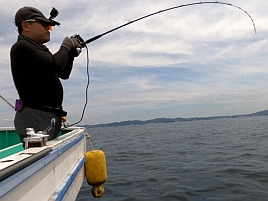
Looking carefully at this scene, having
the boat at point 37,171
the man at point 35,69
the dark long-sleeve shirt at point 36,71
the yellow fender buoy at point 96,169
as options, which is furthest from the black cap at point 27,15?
the yellow fender buoy at point 96,169

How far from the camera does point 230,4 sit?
6695mm

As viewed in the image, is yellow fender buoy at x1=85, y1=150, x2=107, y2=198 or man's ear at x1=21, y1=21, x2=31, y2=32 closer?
man's ear at x1=21, y1=21, x2=31, y2=32

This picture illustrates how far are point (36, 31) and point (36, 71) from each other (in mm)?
478

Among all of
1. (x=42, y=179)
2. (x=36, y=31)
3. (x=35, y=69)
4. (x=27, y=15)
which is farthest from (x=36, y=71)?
(x=42, y=179)

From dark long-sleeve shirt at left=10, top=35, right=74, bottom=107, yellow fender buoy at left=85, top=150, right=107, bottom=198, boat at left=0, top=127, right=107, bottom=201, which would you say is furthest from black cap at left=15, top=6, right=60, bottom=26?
yellow fender buoy at left=85, top=150, right=107, bottom=198

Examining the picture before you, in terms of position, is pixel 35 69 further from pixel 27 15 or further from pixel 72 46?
pixel 27 15

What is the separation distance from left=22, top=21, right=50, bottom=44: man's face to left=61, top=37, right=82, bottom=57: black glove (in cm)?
23

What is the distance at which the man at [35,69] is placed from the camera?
101 inches

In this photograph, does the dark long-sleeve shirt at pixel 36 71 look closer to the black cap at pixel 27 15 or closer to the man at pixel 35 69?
the man at pixel 35 69

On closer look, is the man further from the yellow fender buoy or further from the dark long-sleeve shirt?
the yellow fender buoy

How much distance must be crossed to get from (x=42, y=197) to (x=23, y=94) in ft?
4.08

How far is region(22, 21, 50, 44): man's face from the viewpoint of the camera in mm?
2803

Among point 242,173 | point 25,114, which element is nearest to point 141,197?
point 242,173

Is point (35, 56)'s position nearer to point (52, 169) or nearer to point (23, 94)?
point (23, 94)
